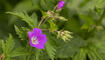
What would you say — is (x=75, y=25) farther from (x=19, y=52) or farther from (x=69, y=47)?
(x=19, y=52)

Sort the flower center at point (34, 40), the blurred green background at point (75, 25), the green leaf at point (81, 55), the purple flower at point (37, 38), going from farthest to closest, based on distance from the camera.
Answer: the green leaf at point (81, 55) < the blurred green background at point (75, 25) < the flower center at point (34, 40) < the purple flower at point (37, 38)

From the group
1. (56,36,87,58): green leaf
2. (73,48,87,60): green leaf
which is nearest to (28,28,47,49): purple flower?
(56,36,87,58): green leaf

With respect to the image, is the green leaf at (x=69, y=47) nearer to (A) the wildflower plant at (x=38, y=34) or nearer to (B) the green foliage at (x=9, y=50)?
(A) the wildflower plant at (x=38, y=34)

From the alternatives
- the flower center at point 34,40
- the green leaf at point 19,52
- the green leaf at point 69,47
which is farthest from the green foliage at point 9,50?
the green leaf at point 69,47

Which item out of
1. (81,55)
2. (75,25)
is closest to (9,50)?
(81,55)

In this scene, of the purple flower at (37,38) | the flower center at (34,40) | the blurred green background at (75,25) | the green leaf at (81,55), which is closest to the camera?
the purple flower at (37,38)

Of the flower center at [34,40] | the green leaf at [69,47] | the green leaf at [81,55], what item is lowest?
the green leaf at [81,55]

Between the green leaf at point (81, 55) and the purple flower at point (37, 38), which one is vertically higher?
the purple flower at point (37, 38)
